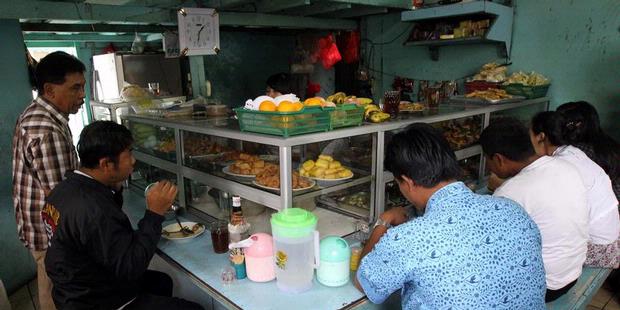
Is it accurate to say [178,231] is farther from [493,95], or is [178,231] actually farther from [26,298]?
[493,95]

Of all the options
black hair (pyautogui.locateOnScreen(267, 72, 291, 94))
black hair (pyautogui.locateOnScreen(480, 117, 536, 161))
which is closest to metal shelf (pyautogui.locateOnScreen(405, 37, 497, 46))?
black hair (pyautogui.locateOnScreen(267, 72, 291, 94))

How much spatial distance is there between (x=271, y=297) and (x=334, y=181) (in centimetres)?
69

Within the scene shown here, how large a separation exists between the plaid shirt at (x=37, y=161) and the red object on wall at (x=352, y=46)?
378 cm

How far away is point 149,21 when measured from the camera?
3516 mm

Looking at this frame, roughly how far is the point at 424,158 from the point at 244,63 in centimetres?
516

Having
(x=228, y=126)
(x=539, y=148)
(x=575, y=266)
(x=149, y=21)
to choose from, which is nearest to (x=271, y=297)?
(x=228, y=126)

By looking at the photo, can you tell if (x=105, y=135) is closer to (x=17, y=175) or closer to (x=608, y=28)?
(x=17, y=175)

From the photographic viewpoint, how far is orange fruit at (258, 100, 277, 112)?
5.66ft

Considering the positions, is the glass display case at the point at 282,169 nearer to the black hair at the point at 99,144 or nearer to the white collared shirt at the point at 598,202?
the black hair at the point at 99,144

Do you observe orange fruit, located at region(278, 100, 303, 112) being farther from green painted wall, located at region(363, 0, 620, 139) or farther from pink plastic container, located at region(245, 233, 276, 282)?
green painted wall, located at region(363, 0, 620, 139)

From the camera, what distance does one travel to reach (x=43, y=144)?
1.99 m

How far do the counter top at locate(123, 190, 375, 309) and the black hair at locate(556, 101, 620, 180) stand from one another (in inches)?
79.0

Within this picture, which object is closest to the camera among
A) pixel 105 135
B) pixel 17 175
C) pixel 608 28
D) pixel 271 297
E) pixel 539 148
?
pixel 271 297

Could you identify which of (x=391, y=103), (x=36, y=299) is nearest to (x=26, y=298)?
(x=36, y=299)
